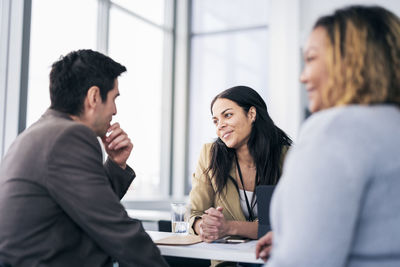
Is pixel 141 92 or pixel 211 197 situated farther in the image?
pixel 141 92

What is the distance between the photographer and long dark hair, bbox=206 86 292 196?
2516 millimetres

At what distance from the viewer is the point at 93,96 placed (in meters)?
1.64

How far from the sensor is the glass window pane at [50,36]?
3.87m

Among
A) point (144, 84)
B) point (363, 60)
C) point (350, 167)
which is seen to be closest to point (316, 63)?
point (363, 60)

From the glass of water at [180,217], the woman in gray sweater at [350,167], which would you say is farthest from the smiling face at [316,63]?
the glass of water at [180,217]

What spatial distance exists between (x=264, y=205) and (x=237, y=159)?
97cm

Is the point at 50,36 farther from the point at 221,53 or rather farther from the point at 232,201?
the point at 232,201

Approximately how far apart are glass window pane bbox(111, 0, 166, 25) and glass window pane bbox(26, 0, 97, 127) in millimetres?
579

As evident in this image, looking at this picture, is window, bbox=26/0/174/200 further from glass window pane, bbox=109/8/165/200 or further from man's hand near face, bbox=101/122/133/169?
man's hand near face, bbox=101/122/133/169

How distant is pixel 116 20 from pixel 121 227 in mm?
3919

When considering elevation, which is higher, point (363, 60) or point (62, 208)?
point (363, 60)

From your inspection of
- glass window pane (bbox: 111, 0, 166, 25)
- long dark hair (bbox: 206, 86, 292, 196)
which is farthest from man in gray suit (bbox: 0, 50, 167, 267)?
glass window pane (bbox: 111, 0, 166, 25)

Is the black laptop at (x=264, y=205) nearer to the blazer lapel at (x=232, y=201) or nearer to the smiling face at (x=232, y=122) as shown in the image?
the blazer lapel at (x=232, y=201)

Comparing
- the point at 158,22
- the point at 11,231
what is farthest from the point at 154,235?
the point at 158,22
